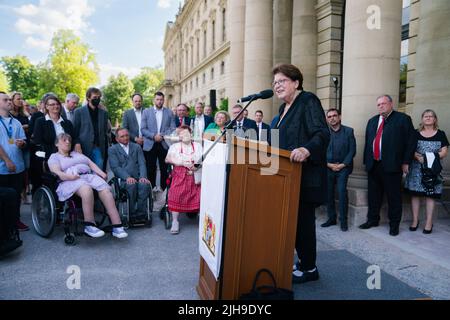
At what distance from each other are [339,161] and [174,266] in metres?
3.50

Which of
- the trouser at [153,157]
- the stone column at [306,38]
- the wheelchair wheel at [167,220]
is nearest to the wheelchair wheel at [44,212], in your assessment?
the wheelchair wheel at [167,220]

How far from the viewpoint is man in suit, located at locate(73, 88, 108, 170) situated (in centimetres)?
644

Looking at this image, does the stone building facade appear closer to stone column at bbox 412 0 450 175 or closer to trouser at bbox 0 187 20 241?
stone column at bbox 412 0 450 175

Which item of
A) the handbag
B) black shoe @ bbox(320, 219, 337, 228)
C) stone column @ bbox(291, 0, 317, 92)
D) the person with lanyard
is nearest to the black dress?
black shoe @ bbox(320, 219, 337, 228)

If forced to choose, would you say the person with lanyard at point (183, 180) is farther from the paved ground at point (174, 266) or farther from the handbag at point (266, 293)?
the handbag at point (266, 293)

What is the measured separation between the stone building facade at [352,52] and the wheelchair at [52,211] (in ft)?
14.5

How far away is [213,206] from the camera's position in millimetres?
3027

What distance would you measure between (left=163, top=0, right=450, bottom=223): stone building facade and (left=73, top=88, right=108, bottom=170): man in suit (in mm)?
4508

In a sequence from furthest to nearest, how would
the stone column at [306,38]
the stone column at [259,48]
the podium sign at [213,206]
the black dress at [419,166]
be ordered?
the stone column at [306,38], the stone column at [259,48], the black dress at [419,166], the podium sign at [213,206]

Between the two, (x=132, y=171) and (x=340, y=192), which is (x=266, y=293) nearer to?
(x=340, y=192)

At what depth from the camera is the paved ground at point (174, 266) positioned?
11.5ft

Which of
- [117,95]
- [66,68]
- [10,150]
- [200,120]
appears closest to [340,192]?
[200,120]

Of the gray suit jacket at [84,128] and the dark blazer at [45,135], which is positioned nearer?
the dark blazer at [45,135]
